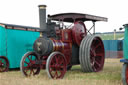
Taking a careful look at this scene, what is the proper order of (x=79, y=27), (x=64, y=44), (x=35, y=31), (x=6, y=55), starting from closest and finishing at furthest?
1. (x=64, y=44)
2. (x=79, y=27)
3. (x=6, y=55)
4. (x=35, y=31)

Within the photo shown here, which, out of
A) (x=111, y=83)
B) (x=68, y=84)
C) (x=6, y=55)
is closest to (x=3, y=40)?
(x=6, y=55)

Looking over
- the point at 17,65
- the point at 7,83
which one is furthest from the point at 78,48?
the point at 7,83

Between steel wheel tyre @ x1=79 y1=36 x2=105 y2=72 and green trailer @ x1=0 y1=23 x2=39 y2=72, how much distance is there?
334 cm

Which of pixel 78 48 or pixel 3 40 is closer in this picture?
pixel 78 48

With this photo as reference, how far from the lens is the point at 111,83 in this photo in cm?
632

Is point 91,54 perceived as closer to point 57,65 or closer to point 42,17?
point 57,65

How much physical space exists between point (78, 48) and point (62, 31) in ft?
4.11

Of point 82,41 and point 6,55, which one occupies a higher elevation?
point 82,41

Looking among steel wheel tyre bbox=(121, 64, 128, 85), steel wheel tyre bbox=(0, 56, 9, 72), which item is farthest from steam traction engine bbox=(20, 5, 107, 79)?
steel wheel tyre bbox=(121, 64, 128, 85)

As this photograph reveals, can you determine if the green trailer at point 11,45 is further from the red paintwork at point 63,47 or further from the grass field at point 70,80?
the red paintwork at point 63,47

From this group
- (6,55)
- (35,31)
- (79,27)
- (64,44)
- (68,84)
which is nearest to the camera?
(68,84)

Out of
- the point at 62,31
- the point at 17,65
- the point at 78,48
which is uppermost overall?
the point at 62,31

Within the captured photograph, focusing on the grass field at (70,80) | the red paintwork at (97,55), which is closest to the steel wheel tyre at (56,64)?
the grass field at (70,80)

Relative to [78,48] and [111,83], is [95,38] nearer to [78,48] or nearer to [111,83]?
[78,48]
